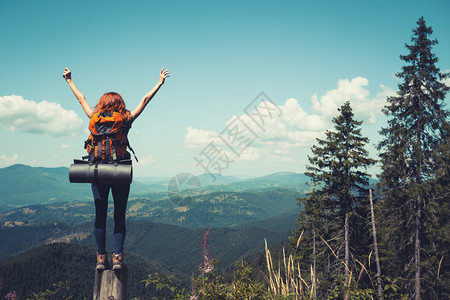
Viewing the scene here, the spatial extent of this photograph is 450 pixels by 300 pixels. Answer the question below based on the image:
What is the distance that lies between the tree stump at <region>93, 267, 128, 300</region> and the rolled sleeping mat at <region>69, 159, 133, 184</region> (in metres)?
1.05

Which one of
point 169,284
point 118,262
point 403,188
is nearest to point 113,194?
point 118,262

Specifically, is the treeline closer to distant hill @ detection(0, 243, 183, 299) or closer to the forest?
the forest

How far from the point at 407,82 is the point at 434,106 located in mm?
2410

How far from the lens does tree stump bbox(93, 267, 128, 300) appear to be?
3.18 metres

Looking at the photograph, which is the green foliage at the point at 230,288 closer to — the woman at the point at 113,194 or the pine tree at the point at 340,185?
the woman at the point at 113,194

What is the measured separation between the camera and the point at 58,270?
17438cm

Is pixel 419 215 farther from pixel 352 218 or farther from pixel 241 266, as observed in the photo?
pixel 241 266

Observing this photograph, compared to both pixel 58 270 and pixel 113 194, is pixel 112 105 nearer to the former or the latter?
pixel 113 194

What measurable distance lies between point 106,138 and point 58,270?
21236 centimetres

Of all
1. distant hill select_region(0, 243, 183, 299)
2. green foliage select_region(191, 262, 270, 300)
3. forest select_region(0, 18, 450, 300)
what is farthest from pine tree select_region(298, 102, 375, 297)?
distant hill select_region(0, 243, 183, 299)

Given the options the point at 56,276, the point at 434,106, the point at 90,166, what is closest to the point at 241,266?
the point at 90,166

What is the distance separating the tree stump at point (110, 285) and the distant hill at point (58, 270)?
162 m

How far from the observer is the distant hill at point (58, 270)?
154 metres

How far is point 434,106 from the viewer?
19.5 meters
